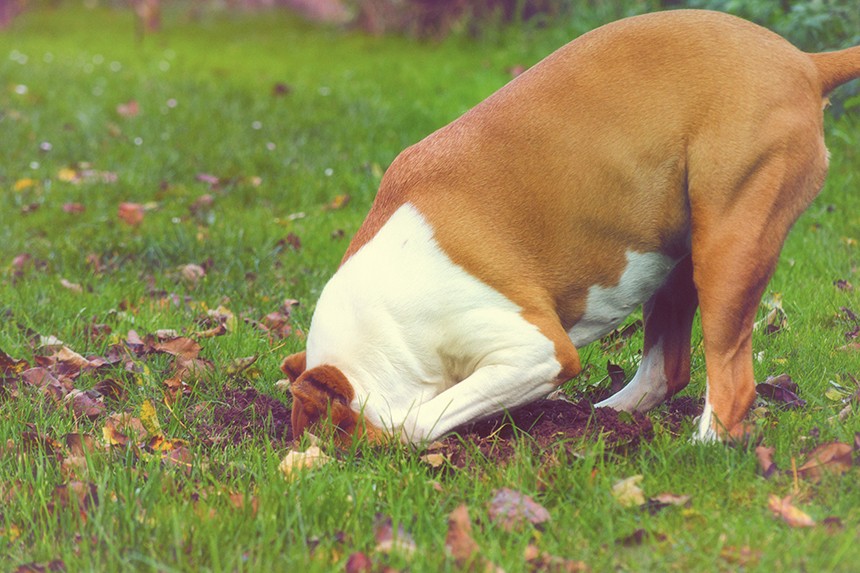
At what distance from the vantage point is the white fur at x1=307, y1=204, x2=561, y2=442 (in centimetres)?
325

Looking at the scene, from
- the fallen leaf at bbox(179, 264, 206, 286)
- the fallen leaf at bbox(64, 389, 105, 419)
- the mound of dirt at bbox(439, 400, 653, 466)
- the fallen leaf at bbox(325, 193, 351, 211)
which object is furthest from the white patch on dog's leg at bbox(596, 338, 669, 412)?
the fallen leaf at bbox(325, 193, 351, 211)

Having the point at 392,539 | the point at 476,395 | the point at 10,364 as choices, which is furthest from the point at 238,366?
the point at 392,539

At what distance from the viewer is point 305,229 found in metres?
5.96

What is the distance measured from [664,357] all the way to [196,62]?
8833 mm

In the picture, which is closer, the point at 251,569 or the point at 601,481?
the point at 251,569

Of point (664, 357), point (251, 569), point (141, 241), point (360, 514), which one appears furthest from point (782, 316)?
point (141, 241)

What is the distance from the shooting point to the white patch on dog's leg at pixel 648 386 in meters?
3.69

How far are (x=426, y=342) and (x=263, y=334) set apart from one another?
1.39 m

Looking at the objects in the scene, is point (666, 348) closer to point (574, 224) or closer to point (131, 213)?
point (574, 224)

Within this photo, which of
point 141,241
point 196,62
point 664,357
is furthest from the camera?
point 196,62

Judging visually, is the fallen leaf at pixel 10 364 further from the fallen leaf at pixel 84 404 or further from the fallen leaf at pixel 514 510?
the fallen leaf at pixel 514 510

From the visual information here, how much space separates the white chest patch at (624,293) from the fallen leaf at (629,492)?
0.67 meters

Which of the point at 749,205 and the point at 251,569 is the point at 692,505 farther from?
the point at 251,569

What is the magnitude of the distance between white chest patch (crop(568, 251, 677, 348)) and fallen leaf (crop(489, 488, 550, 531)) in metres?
0.79
